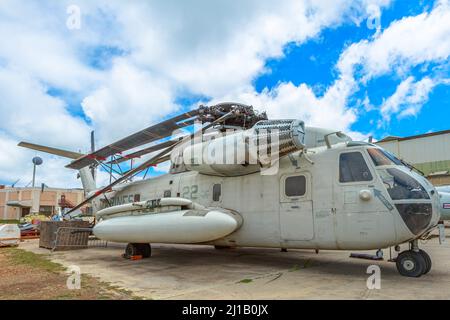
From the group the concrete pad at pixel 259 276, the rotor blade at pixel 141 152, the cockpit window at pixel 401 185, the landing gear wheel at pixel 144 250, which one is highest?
the rotor blade at pixel 141 152

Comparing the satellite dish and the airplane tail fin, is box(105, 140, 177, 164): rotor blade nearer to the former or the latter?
the airplane tail fin

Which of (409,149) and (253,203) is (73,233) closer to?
(253,203)

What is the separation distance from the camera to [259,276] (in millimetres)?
7902

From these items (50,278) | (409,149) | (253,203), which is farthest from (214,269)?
(409,149)

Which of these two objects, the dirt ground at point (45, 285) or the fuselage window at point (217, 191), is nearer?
the dirt ground at point (45, 285)

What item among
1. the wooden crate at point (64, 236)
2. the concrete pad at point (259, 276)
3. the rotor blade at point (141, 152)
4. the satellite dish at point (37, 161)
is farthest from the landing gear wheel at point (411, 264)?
the satellite dish at point (37, 161)

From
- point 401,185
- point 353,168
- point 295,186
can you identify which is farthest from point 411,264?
point 295,186

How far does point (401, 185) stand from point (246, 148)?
356 centimetres

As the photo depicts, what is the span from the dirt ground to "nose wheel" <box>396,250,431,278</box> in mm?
5643

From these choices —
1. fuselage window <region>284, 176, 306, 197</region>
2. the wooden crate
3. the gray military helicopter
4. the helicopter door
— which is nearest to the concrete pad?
the gray military helicopter

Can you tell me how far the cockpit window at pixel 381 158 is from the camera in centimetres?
766

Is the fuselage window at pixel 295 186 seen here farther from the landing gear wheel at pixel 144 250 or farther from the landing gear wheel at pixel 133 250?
the landing gear wheel at pixel 133 250

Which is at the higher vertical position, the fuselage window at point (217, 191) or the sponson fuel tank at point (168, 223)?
the fuselage window at point (217, 191)

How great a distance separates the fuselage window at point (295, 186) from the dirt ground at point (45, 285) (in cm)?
435
